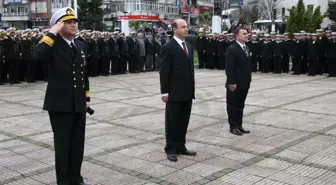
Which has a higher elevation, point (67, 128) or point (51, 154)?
point (67, 128)

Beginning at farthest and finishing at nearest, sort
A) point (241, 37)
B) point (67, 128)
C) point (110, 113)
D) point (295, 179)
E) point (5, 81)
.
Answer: point (5, 81) < point (110, 113) < point (241, 37) < point (295, 179) < point (67, 128)

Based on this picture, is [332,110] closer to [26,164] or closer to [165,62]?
[165,62]

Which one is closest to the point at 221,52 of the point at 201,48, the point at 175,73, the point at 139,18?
the point at 201,48

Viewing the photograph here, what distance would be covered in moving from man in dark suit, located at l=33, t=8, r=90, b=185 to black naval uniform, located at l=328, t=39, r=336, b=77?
15071mm

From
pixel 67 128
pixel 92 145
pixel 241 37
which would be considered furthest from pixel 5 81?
pixel 67 128

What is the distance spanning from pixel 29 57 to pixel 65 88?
12.1m

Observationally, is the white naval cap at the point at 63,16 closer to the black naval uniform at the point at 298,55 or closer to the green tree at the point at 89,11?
the black naval uniform at the point at 298,55

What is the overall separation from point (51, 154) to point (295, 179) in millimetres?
3741

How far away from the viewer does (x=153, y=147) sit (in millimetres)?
7148

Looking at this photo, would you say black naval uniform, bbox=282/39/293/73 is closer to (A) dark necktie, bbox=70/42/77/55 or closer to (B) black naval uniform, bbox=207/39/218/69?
(B) black naval uniform, bbox=207/39/218/69

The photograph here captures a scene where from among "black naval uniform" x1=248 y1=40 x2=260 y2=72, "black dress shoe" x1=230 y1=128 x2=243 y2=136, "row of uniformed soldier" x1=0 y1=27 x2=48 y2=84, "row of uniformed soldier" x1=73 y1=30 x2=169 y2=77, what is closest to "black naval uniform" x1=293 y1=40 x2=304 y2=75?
Answer: "black naval uniform" x1=248 y1=40 x2=260 y2=72

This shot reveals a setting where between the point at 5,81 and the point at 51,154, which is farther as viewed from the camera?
the point at 5,81

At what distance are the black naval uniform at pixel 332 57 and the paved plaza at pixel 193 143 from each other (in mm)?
5338

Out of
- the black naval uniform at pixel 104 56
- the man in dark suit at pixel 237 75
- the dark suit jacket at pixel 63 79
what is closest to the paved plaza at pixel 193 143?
the man in dark suit at pixel 237 75
